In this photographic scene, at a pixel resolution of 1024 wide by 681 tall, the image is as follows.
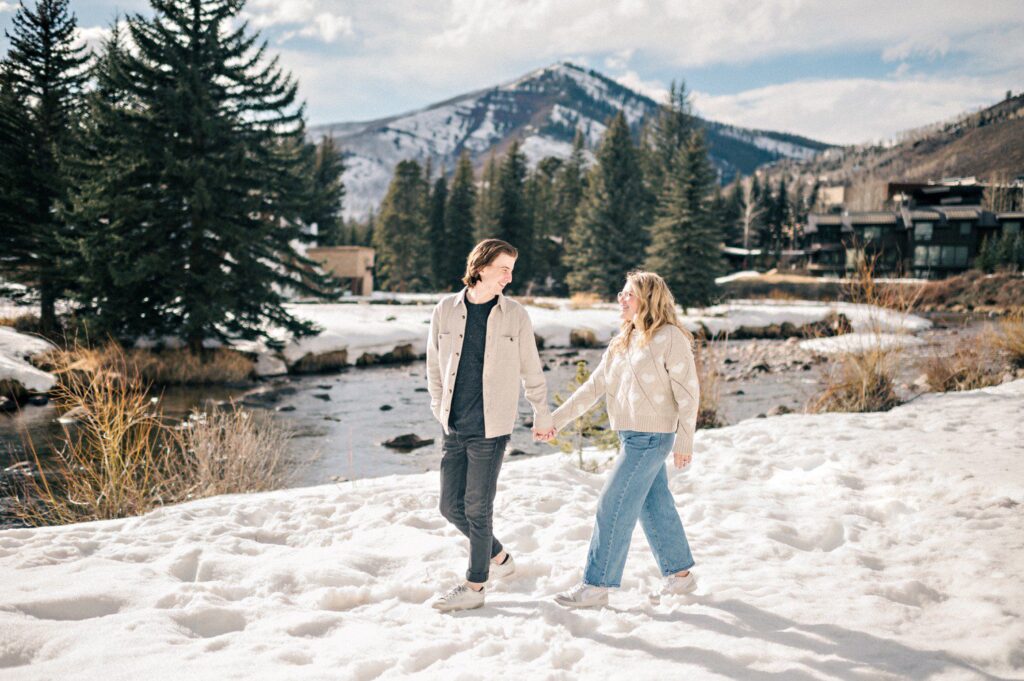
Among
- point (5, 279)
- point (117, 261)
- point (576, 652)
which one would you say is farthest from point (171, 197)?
point (576, 652)

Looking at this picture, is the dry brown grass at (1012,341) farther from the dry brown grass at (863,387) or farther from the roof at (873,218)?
the roof at (873,218)

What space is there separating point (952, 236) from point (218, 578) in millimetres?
59819

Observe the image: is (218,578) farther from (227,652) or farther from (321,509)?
(321,509)

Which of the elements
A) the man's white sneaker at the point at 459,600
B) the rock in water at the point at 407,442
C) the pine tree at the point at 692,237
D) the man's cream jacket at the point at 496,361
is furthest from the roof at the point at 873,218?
the man's white sneaker at the point at 459,600

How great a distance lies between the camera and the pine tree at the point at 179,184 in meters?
17.4

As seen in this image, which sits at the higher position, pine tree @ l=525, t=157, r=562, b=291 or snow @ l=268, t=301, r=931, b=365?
pine tree @ l=525, t=157, r=562, b=291

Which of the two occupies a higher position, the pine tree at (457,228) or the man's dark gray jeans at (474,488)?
the pine tree at (457,228)

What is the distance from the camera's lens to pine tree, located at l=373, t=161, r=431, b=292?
171 feet

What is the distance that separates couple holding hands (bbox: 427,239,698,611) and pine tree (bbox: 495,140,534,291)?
1732 inches

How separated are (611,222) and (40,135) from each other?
1244 inches

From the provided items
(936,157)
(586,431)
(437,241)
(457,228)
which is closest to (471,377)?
(586,431)

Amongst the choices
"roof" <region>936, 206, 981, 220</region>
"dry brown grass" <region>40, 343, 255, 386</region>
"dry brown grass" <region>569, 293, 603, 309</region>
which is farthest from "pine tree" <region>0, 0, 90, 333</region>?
"roof" <region>936, 206, 981, 220</region>

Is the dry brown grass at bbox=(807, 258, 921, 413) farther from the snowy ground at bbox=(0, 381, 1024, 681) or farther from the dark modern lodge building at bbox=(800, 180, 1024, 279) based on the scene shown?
the dark modern lodge building at bbox=(800, 180, 1024, 279)

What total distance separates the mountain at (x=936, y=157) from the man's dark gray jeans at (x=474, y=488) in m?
24.8
